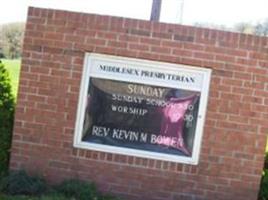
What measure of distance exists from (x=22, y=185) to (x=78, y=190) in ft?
2.22

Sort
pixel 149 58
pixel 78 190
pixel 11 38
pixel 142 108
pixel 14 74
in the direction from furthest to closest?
pixel 11 38, pixel 14 74, pixel 142 108, pixel 149 58, pixel 78 190

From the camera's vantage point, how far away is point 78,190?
767cm

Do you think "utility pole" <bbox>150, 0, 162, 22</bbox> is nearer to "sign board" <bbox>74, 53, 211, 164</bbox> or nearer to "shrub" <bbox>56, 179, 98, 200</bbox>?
"sign board" <bbox>74, 53, 211, 164</bbox>

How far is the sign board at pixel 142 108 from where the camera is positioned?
8062 millimetres

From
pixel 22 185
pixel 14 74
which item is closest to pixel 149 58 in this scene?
pixel 22 185

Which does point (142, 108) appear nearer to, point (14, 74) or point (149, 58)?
point (149, 58)

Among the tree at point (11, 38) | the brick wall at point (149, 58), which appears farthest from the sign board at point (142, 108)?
the tree at point (11, 38)

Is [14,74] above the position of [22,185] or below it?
above

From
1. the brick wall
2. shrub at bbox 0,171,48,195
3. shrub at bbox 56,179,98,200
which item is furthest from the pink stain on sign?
shrub at bbox 0,171,48,195

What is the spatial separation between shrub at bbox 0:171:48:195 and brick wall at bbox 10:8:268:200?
343mm

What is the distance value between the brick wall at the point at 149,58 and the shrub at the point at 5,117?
25 cm

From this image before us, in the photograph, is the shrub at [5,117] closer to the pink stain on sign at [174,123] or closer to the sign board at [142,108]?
the sign board at [142,108]

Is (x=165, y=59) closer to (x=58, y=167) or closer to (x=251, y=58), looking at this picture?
(x=251, y=58)

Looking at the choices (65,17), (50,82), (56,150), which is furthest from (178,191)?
(65,17)
